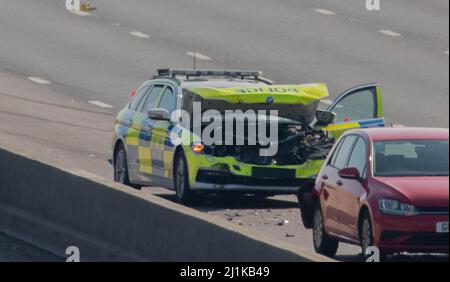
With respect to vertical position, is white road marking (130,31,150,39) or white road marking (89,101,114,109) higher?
white road marking (130,31,150,39)

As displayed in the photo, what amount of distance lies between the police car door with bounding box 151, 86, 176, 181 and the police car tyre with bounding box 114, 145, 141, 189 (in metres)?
0.96

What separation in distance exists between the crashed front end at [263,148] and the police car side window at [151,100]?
3.58 ft

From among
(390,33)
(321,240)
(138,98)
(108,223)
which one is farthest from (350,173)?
(390,33)

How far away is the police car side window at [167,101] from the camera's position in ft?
63.9

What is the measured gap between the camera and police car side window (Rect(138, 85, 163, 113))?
20.2m

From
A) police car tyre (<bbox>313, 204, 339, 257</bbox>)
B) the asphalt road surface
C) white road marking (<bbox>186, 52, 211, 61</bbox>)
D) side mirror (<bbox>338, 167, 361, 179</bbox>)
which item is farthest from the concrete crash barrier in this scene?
white road marking (<bbox>186, 52, 211, 61</bbox>)

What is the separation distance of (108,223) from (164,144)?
236 inches

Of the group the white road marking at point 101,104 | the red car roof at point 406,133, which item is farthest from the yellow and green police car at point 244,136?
the white road marking at point 101,104

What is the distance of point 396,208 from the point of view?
12.5 meters

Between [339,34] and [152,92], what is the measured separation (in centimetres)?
1526

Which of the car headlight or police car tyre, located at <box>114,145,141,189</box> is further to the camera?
police car tyre, located at <box>114,145,141,189</box>

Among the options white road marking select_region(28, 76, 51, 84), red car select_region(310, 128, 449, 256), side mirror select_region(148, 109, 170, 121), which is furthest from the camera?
white road marking select_region(28, 76, 51, 84)

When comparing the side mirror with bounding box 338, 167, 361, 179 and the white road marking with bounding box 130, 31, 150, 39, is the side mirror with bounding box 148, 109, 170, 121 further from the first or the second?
the white road marking with bounding box 130, 31, 150, 39
